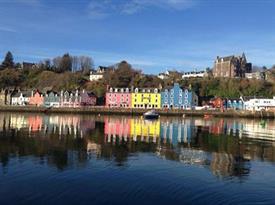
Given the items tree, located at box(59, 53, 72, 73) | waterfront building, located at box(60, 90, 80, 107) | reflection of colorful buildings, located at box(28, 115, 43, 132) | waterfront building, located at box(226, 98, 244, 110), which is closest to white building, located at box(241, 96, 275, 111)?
waterfront building, located at box(226, 98, 244, 110)

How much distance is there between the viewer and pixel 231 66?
148875mm

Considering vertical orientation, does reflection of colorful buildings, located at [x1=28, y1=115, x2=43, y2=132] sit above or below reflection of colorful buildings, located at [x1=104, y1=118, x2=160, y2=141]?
above

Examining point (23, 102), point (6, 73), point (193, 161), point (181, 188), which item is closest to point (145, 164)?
point (193, 161)

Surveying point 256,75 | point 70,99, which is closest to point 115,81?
point 70,99

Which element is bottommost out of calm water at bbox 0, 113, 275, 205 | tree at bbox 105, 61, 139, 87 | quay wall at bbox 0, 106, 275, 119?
calm water at bbox 0, 113, 275, 205

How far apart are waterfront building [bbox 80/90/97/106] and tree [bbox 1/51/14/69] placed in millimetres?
59892

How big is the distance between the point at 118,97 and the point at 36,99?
2690 cm

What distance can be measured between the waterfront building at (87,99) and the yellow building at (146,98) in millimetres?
12578

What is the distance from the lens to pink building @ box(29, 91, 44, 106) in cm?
13062

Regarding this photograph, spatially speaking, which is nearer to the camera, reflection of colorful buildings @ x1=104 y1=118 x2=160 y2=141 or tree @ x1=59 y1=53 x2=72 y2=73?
reflection of colorful buildings @ x1=104 y1=118 x2=160 y2=141

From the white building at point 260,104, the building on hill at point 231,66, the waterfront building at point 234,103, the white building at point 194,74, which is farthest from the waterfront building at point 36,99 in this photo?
A: the building on hill at point 231,66

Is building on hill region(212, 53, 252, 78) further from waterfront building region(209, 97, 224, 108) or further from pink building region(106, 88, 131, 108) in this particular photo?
pink building region(106, 88, 131, 108)

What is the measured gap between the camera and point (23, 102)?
13375cm

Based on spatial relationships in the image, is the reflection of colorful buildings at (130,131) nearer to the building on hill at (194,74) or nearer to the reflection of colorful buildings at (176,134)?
the reflection of colorful buildings at (176,134)
